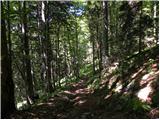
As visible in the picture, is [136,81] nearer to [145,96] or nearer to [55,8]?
[145,96]

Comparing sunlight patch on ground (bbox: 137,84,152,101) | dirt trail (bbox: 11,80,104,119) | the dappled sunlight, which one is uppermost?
sunlight patch on ground (bbox: 137,84,152,101)

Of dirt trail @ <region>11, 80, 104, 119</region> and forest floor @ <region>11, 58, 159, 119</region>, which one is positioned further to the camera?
dirt trail @ <region>11, 80, 104, 119</region>

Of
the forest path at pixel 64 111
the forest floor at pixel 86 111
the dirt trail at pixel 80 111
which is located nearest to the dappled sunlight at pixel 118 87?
the forest floor at pixel 86 111

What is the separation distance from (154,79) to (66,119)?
4.17 m

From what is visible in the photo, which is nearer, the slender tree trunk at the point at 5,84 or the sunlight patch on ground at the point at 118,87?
the slender tree trunk at the point at 5,84

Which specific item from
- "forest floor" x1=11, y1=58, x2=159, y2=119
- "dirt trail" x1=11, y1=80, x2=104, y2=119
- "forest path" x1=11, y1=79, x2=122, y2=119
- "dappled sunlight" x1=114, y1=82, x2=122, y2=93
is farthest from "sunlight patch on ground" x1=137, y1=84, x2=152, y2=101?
"dappled sunlight" x1=114, y1=82, x2=122, y2=93

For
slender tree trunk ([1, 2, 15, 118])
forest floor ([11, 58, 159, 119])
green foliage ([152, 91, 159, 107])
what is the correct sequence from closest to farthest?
green foliage ([152, 91, 159, 107]) → forest floor ([11, 58, 159, 119]) → slender tree trunk ([1, 2, 15, 118])

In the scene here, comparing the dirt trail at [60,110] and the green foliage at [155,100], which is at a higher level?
the green foliage at [155,100]

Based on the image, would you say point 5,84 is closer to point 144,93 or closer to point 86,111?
point 86,111

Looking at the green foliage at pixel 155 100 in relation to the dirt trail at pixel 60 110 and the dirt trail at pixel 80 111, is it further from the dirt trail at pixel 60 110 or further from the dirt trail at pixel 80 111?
the dirt trail at pixel 60 110

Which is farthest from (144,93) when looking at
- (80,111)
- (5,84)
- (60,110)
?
(5,84)

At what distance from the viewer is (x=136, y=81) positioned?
45.4 feet

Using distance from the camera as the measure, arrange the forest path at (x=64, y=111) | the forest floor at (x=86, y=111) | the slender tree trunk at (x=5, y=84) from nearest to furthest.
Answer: the forest floor at (x=86, y=111)
the slender tree trunk at (x=5, y=84)
the forest path at (x=64, y=111)

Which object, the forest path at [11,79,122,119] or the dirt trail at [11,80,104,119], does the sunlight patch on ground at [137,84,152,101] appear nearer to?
the forest path at [11,79,122,119]
